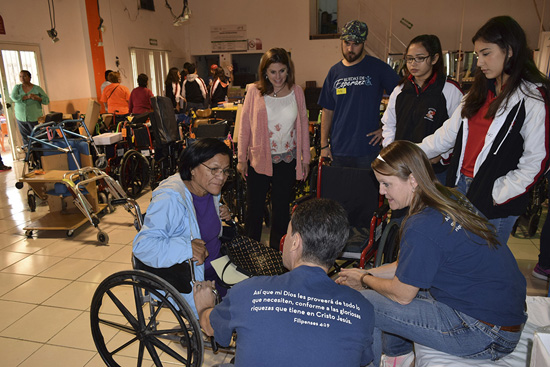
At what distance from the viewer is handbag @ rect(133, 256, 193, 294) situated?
6.06ft

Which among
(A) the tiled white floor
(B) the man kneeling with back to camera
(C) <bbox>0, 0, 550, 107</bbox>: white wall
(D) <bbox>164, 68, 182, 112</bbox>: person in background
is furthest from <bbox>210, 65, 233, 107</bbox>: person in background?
(B) the man kneeling with back to camera

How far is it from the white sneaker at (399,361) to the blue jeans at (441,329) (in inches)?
11.9

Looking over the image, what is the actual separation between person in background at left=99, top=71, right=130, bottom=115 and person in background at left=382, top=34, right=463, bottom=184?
225 inches

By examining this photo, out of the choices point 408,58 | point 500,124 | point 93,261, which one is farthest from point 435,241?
point 93,261

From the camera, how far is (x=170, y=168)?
18.4 ft

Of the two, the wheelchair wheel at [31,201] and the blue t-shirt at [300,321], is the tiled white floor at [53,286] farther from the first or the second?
the blue t-shirt at [300,321]

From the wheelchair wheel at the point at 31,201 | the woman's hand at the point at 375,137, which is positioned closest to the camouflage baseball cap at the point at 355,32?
the woman's hand at the point at 375,137

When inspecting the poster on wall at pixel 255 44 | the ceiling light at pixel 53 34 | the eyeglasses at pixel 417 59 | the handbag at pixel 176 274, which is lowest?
the handbag at pixel 176 274

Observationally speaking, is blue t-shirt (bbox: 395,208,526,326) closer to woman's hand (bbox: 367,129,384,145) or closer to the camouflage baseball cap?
woman's hand (bbox: 367,129,384,145)

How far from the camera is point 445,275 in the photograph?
155 centimetres

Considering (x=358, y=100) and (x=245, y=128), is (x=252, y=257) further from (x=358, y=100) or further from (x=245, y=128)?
(x=358, y=100)

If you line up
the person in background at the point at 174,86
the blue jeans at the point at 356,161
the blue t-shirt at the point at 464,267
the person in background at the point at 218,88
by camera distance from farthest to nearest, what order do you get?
the person in background at the point at 218,88, the person in background at the point at 174,86, the blue jeans at the point at 356,161, the blue t-shirt at the point at 464,267

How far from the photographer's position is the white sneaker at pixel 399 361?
1.92 metres

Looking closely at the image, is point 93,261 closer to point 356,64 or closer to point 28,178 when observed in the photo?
point 28,178
